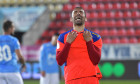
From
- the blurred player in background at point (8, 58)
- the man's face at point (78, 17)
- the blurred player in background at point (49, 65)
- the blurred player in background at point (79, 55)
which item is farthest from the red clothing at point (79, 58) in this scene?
the blurred player in background at point (49, 65)

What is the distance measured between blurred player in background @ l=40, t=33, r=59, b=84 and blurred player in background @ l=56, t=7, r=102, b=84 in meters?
3.98

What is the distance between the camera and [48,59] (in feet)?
24.9

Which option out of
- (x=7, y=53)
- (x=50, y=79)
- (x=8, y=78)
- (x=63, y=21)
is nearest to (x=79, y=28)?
(x=7, y=53)

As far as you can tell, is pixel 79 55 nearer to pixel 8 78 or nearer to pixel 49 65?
pixel 8 78

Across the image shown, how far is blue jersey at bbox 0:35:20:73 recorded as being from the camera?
5.02 meters

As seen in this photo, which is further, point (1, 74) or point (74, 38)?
point (1, 74)

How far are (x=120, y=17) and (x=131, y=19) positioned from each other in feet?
2.58

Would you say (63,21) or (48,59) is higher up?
(63,21)

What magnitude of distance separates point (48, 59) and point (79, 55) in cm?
424

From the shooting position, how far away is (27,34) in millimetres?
17281

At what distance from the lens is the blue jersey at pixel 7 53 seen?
16.5 feet

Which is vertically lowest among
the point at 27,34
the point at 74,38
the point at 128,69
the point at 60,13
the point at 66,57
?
the point at 128,69

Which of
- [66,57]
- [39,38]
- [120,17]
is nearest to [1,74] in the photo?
[66,57]

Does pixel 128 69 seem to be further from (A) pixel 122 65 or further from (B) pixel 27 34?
(B) pixel 27 34
